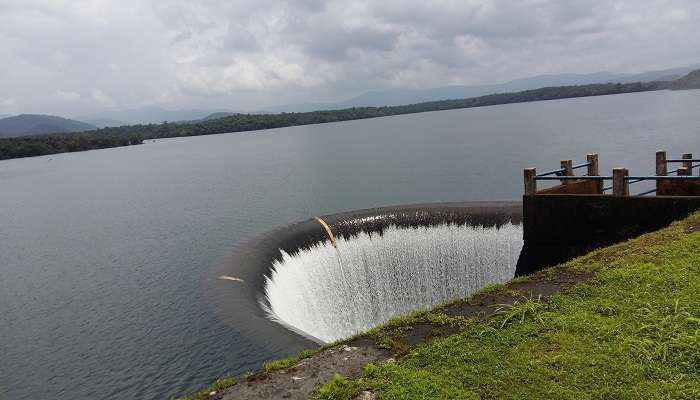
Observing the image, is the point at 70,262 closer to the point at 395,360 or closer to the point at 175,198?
the point at 175,198

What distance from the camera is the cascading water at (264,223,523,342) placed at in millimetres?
18156

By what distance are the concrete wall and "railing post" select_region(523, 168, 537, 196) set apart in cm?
22

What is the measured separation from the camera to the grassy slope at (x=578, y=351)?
6.09m

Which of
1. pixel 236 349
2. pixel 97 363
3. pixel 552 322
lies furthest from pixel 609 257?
pixel 97 363

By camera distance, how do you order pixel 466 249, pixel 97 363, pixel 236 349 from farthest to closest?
1. pixel 466 249
2. pixel 97 363
3. pixel 236 349

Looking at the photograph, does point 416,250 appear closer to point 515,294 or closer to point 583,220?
point 583,220

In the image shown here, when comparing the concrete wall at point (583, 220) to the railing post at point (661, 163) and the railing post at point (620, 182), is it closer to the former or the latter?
the railing post at point (620, 182)

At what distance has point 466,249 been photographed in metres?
20.2

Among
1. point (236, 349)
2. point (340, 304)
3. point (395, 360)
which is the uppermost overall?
point (395, 360)

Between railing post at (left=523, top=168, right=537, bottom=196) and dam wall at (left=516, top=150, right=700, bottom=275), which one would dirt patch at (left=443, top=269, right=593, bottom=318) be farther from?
railing post at (left=523, top=168, right=537, bottom=196)

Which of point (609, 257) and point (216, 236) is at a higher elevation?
point (609, 257)

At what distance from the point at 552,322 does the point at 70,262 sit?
25217 mm

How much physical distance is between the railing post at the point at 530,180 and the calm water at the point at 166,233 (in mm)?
8482

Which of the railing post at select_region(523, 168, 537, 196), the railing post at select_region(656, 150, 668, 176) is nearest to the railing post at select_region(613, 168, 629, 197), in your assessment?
the railing post at select_region(523, 168, 537, 196)
